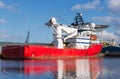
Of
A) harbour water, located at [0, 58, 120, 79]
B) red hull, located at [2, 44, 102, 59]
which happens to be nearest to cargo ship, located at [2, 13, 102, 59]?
red hull, located at [2, 44, 102, 59]

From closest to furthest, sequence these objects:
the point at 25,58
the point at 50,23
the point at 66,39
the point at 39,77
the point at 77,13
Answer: the point at 39,77
the point at 25,58
the point at 50,23
the point at 66,39
the point at 77,13

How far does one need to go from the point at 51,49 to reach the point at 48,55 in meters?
1.42

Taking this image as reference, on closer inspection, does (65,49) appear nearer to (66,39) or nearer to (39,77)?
Result: (66,39)

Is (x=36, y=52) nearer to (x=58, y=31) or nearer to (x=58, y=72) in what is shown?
Result: (x=58, y=31)

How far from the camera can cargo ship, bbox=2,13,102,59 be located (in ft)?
243

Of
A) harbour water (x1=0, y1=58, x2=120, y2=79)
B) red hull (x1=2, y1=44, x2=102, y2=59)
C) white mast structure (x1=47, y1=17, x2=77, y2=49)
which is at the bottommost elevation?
harbour water (x1=0, y1=58, x2=120, y2=79)

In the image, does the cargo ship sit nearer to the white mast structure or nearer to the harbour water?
the white mast structure

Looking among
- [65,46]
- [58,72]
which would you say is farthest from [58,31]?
[58,72]

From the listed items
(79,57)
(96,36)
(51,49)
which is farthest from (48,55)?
(96,36)

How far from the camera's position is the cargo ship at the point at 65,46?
74.2 m

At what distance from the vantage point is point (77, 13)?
306 ft

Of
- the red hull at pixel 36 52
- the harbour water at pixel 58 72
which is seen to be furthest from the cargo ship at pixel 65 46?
the harbour water at pixel 58 72

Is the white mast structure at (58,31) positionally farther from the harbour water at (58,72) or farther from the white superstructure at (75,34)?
the harbour water at (58,72)

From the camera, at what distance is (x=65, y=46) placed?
85625 millimetres
